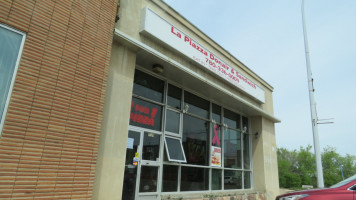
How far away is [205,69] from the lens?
8305 mm

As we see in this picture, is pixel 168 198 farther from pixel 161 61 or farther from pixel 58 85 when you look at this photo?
pixel 58 85

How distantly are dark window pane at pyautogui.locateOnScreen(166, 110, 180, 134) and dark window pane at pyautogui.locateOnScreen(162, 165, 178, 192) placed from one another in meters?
1.18

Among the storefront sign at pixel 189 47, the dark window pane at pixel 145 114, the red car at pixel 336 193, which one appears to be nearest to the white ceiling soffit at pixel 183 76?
the storefront sign at pixel 189 47

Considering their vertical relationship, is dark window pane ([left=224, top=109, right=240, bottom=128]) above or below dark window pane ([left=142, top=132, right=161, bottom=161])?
above

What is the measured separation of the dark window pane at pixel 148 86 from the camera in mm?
6918

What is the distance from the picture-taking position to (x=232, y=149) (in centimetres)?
→ 1078

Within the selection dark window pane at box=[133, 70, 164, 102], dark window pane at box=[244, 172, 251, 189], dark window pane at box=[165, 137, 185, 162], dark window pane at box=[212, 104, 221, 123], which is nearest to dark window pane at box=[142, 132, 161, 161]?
dark window pane at box=[165, 137, 185, 162]

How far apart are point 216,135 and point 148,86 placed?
4.10 meters

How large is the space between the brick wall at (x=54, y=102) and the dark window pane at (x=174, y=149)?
3102 millimetres

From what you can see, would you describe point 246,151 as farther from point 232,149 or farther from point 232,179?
point 232,179

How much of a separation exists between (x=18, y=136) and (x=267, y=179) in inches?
428

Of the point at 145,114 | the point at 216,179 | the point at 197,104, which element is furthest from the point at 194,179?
the point at 145,114

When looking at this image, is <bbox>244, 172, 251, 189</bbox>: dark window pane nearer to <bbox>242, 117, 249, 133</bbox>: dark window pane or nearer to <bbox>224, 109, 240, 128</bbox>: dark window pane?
<bbox>242, 117, 249, 133</bbox>: dark window pane

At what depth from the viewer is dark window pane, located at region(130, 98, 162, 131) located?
21.8 ft
